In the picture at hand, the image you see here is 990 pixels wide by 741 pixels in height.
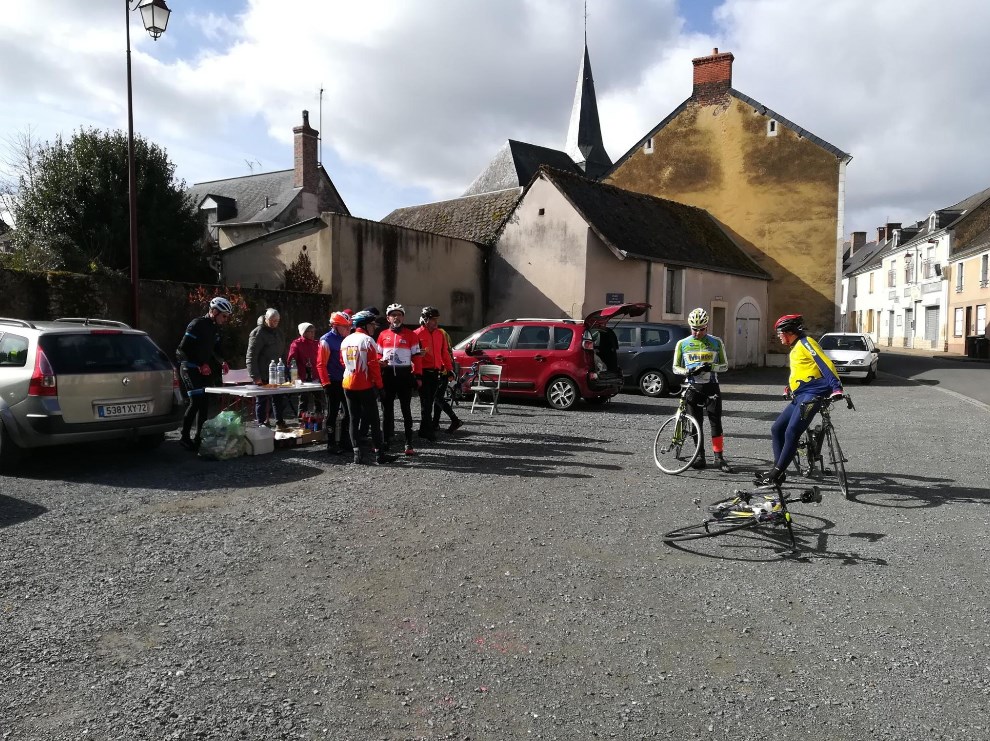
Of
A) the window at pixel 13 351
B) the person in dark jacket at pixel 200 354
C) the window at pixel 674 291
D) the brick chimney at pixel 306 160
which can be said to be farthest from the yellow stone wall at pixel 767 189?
the window at pixel 13 351

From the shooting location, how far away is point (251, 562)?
489 centimetres

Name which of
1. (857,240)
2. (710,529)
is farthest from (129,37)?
(857,240)

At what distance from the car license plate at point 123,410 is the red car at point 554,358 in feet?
23.9

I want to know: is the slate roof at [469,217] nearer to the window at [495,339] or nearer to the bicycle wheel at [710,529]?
the window at [495,339]

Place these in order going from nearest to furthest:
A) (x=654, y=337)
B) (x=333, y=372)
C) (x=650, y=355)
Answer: (x=333, y=372) → (x=650, y=355) → (x=654, y=337)

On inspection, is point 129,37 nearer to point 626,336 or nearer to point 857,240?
point 626,336

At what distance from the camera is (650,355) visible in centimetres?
1662

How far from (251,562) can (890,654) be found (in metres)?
3.81

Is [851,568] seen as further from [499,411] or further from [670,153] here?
[670,153]

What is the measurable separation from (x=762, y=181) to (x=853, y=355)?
10.2m

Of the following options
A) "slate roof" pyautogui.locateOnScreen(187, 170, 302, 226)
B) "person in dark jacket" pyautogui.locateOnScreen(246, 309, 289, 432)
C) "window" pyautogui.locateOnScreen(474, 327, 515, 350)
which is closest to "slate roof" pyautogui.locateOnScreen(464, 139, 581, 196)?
"slate roof" pyautogui.locateOnScreen(187, 170, 302, 226)

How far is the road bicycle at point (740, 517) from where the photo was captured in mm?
5449

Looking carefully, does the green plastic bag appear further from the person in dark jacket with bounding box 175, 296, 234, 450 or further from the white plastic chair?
the white plastic chair

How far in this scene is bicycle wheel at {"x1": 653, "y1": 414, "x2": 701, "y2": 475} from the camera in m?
7.89
